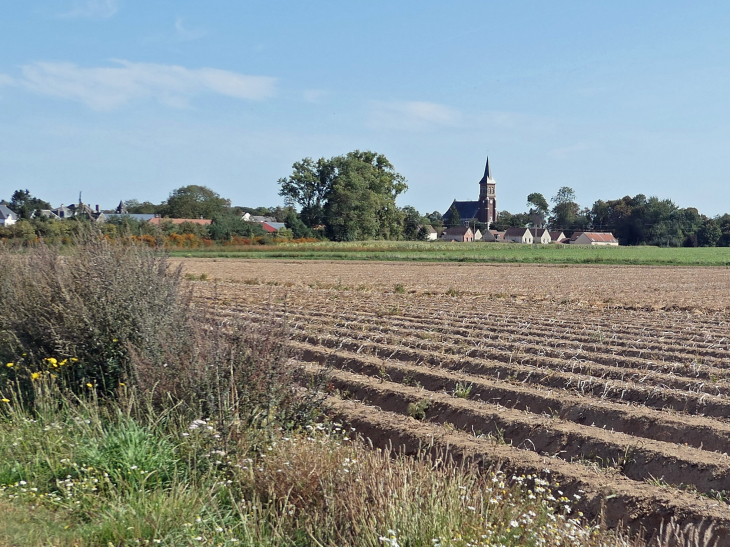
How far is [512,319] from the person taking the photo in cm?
1463

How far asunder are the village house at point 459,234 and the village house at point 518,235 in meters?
Result: 8.57

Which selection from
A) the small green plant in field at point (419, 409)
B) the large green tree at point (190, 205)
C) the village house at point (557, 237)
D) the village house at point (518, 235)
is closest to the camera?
the small green plant in field at point (419, 409)

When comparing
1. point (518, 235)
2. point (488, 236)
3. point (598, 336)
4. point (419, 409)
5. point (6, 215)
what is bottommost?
point (419, 409)

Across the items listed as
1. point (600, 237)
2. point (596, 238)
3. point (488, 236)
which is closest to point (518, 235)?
point (488, 236)

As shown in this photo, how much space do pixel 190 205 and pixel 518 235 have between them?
63045 millimetres

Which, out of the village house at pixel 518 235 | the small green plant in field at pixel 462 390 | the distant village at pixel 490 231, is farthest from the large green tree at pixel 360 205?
the small green plant in field at pixel 462 390

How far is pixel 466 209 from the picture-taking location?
16950 centimetres

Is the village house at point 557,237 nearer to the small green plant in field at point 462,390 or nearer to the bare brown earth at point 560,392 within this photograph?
the bare brown earth at point 560,392

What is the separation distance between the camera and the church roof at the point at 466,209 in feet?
547

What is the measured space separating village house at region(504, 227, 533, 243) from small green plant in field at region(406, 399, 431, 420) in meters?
124

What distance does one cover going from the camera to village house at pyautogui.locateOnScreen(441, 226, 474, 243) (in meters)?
128

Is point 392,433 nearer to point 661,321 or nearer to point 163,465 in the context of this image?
point 163,465

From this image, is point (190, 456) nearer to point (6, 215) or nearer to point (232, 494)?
point (232, 494)

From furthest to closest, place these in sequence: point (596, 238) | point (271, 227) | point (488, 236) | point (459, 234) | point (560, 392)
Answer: point (488, 236) → point (459, 234) → point (596, 238) → point (271, 227) → point (560, 392)
